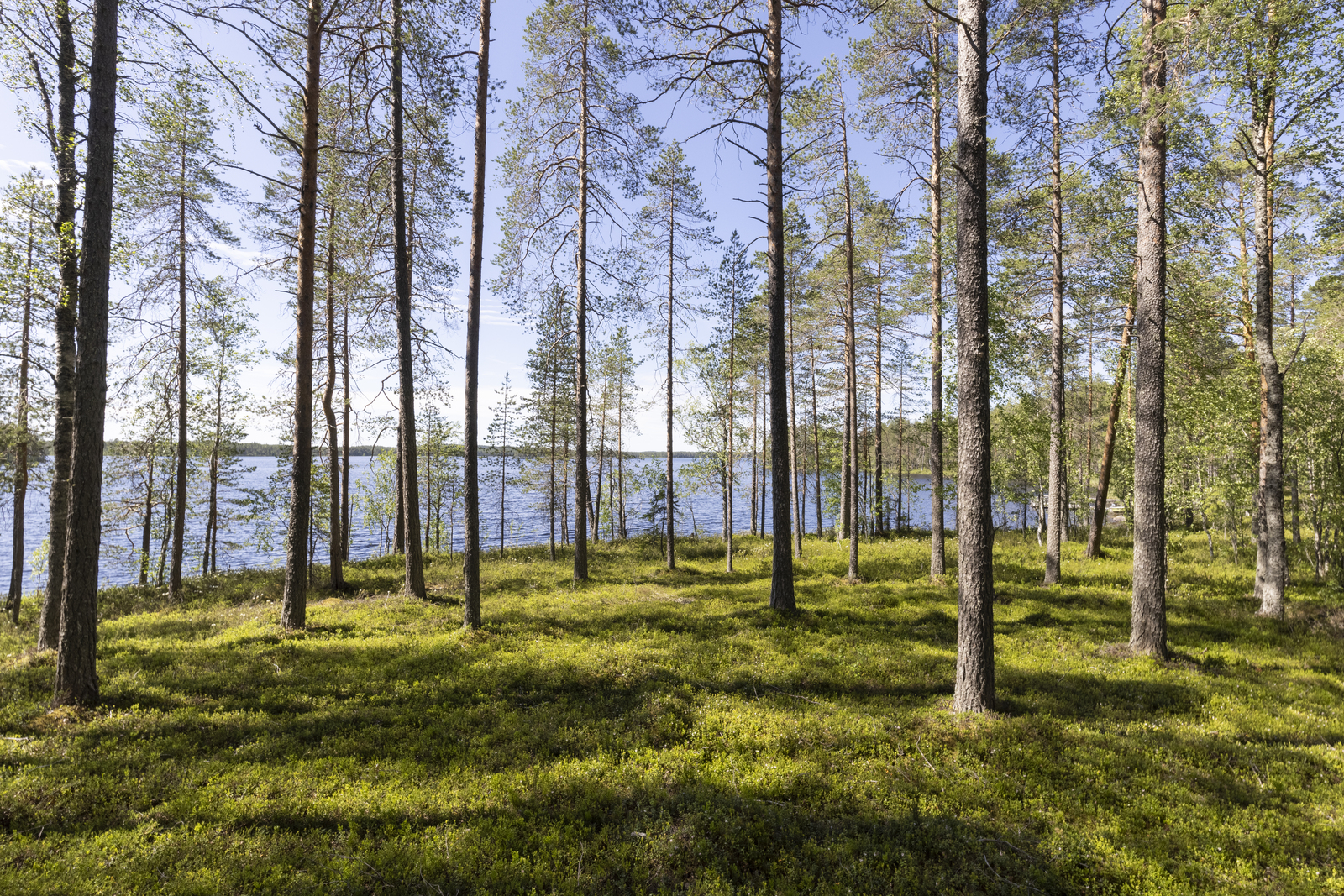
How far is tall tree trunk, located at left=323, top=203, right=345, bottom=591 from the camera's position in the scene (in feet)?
47.9

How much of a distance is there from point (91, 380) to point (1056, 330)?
19.3m

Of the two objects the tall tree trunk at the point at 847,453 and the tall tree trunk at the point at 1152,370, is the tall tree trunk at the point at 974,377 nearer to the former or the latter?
the tall tree trunk at the point at 1152,370

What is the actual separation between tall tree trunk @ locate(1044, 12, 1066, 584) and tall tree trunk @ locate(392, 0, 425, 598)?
15.7 metres

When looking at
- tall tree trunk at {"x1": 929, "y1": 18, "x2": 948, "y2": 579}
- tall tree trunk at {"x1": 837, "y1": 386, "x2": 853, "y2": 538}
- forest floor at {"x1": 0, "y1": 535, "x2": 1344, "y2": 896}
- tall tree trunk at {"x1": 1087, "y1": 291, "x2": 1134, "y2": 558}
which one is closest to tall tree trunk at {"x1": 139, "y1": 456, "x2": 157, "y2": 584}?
forest floor at {"x1": 0, "y1": 535, "x2": 1344, "y2": 896}

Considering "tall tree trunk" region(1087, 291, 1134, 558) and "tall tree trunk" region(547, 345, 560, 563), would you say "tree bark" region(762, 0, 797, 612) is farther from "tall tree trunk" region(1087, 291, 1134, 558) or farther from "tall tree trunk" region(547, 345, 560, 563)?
"tall tree trunk" region(547, 345, 560, 563)

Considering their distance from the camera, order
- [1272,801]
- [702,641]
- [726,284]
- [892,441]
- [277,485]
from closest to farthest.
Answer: [1272,801]
[702,641]
[726,284]
[277,485]
[892,441]

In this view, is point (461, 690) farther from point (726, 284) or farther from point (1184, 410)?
point (1184, 410)

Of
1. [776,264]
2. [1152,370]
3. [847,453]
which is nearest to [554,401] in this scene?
[847,453]

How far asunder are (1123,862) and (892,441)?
37.4m

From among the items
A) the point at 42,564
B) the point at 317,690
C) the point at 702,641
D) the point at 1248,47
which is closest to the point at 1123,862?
the point at 702,641

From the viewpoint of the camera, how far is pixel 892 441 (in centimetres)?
3875

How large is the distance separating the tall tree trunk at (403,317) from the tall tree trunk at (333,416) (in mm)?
3445

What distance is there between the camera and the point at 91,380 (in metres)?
6.30

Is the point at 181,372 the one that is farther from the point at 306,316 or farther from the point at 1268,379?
the point at 1268,379
